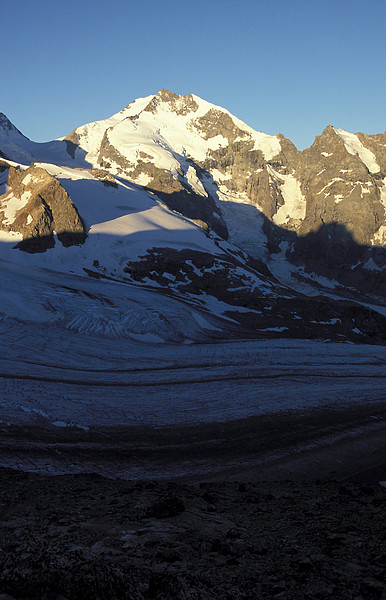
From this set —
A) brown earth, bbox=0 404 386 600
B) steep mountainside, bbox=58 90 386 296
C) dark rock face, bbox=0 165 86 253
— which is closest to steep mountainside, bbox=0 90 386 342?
dark rock face, bbox=0 165 86 253

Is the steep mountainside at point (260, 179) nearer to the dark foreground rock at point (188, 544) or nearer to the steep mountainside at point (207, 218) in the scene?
the steep mountainside at point (207, 218)

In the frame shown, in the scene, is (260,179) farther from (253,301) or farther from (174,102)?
(253,301)

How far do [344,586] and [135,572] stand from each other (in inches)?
92.2

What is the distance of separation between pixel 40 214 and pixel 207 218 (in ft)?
225

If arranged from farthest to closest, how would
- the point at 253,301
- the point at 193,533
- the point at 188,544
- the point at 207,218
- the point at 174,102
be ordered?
the point at 174,102
the point at 207,218
the point at 253,301
the point at 193,533
the point at 188,544

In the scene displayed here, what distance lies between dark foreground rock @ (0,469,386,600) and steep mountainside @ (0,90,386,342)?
2259cm

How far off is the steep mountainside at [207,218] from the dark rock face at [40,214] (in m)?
0.15

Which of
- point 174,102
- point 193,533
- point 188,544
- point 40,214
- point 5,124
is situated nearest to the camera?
point 188,544

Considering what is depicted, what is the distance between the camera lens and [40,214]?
49344mm

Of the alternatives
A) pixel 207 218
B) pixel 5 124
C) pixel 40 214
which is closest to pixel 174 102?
pixel 5 124

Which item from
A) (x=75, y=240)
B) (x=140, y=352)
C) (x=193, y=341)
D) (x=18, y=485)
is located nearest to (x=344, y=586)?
(x=18, y=485)

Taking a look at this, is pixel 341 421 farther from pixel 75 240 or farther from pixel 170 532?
pixel 75 240

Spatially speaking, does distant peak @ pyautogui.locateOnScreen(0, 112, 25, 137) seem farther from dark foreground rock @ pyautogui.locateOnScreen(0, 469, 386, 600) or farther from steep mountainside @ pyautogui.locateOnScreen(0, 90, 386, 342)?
dark foreground rock @ pyautogui.locateOnScreen(0, 469, 386, 600)

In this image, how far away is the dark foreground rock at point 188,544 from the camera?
5121 mm
